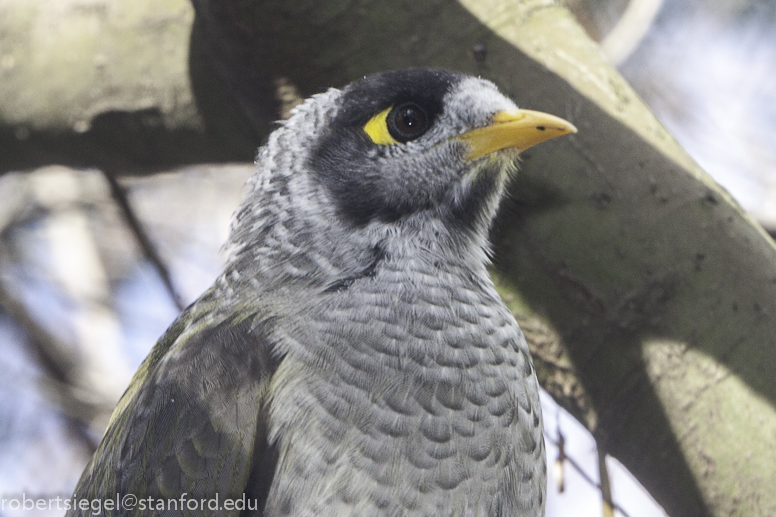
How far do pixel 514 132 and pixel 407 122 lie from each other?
1.13 ft

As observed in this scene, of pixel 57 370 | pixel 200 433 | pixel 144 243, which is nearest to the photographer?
pixel 200 433

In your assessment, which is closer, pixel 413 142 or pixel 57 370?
pixel 413 142

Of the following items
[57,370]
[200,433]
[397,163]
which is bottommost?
[57,370]

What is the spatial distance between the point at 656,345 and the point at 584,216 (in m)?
0.50

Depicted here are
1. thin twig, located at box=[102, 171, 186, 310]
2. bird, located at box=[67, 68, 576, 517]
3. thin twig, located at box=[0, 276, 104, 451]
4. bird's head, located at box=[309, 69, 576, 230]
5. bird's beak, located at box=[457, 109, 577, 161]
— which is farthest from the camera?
thin twig, located at box=[0, 276, 104, 451]

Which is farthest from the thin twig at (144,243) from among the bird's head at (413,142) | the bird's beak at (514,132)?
the bird's beak at (514,132)

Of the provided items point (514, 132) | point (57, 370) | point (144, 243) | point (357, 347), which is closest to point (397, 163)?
point (514, 132)

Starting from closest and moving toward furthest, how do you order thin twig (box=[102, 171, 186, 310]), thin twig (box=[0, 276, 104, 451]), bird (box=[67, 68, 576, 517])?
bird (box=[67, 68, 576, 517]), thin twig (box=[102, 171, 186, 310]), thin twig (box=[0, 276, 104, 451])

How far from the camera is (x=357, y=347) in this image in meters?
1.94

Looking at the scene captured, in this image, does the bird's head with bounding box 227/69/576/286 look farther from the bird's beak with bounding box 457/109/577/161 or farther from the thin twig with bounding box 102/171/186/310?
the thin twig with bounding box 102/171/186/310

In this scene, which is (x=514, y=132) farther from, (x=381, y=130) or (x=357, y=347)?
(x=357, y=347)

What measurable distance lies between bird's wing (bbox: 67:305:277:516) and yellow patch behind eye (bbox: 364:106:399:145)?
723mm

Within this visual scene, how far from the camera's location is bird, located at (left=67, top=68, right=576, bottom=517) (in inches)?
71.1

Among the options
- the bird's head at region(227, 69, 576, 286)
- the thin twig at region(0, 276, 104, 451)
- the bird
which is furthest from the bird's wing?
the thin twig at region(0, 276, 104, 451)
